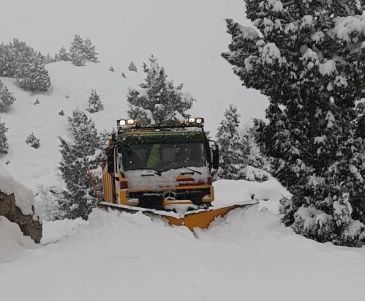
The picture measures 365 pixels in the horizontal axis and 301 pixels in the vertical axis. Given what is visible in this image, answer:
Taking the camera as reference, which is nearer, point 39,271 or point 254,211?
point 39,271

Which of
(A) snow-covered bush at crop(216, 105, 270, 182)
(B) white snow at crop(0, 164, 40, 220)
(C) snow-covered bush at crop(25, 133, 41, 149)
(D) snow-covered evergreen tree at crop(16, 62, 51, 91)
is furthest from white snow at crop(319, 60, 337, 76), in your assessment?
(D) snow-covered evergreen tree at crop(16, 62, 51, 91)

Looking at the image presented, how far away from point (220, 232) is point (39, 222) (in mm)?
3652

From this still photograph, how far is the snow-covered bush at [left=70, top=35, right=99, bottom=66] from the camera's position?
→ 84.1 m

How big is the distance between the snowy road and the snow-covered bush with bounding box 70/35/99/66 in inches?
3014

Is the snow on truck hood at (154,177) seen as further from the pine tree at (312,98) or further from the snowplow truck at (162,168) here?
the pine tree at (312,98)

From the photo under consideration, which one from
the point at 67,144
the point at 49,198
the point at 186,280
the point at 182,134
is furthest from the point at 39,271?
the point at 49,198

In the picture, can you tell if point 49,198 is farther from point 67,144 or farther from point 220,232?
point 220,232

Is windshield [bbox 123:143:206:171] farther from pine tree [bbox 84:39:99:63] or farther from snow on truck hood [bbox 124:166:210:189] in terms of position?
pine tree [bbox 84:39:99:63]

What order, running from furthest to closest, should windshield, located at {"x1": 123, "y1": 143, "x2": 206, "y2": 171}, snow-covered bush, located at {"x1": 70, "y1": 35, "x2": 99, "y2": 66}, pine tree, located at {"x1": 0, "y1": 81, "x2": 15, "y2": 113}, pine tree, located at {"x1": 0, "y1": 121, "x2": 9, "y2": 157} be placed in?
snow-covered bush, located at {"x1": 70, "y1": 35, "x2": 99, "y2": 66} → pine tree, located at {"x1": 0, "y1": 81, "x2": 15, "y2": 113} → pine tree, located at {"x1": 0, "y1": 121, "x2": 9, "y2": 157} → windshield, located at {"x1": 123, "y1": 143, "x2": 206, "y2": 171}

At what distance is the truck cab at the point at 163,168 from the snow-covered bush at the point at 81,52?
73.5 m

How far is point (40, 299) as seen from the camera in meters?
5.06

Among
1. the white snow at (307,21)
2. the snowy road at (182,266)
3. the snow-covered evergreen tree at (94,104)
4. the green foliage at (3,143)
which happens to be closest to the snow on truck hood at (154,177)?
the snowy road at (182,266)

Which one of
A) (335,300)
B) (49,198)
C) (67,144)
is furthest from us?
(49,198)

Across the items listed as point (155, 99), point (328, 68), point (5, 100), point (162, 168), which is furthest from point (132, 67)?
point (328, 68)
